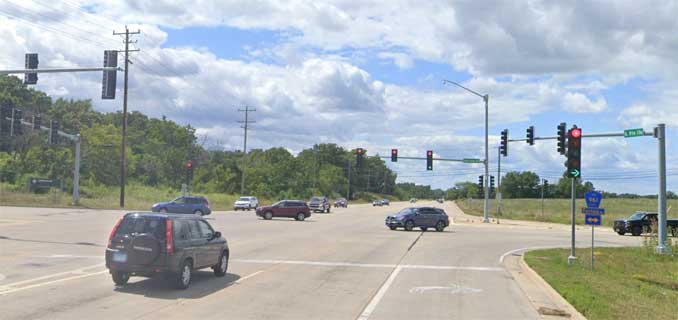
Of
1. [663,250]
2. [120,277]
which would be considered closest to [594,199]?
[663,250]

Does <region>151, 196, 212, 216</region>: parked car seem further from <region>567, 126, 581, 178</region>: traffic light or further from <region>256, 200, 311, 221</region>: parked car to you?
<region>567, 126, 581, 178</region>: traffic light

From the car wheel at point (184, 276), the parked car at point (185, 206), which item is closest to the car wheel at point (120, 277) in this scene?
the car wheel at point (184, 276)

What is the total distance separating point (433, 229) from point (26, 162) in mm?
59560

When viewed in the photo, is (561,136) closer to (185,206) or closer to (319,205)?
(185,206)

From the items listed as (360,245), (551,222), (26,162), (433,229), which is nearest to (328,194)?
(26,162)

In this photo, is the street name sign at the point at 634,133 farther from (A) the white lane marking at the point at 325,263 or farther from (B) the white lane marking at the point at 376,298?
(B) the white lane marking at the point at 376,298

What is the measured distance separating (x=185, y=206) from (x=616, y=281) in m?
33.4

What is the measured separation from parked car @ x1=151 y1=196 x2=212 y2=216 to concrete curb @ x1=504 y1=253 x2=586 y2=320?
96.0 ft

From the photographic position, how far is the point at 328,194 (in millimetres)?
Answer: 165750

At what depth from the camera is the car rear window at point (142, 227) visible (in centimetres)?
1272

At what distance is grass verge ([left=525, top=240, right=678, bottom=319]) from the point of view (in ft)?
39.0

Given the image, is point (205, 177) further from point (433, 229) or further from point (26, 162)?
point (433, 229)

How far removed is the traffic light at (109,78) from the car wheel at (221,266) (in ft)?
38.4

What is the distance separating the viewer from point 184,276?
12891 millimetres
